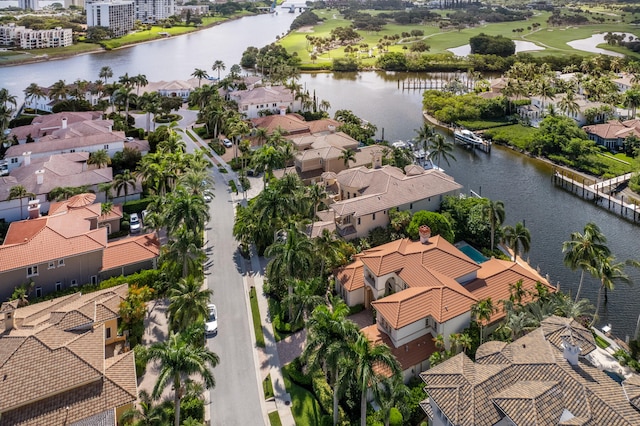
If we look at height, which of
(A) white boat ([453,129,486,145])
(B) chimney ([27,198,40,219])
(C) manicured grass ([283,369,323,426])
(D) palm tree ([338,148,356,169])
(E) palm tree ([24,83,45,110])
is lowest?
(C) manicured grass ([283,369,323,426])

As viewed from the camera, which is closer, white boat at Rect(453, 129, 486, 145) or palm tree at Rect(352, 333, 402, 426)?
palm tree at Rect(352, 333, 402, 426)

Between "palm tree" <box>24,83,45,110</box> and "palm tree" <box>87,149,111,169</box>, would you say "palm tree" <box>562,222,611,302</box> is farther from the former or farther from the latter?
"palm tree" <box>24,83,45,110</box>

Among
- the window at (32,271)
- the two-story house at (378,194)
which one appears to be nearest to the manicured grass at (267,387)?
the two-story house at (378,194)

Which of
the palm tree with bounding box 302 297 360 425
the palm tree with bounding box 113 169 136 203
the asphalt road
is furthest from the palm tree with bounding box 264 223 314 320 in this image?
the palm tree with bounding box 113 169 136 203

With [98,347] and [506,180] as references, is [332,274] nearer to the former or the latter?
[98,347]

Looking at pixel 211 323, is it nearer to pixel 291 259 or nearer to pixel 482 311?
pixel 291 259

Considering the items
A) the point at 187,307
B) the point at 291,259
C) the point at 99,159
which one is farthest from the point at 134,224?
the point at 291,259

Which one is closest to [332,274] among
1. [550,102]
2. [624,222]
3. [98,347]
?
[98,347]
